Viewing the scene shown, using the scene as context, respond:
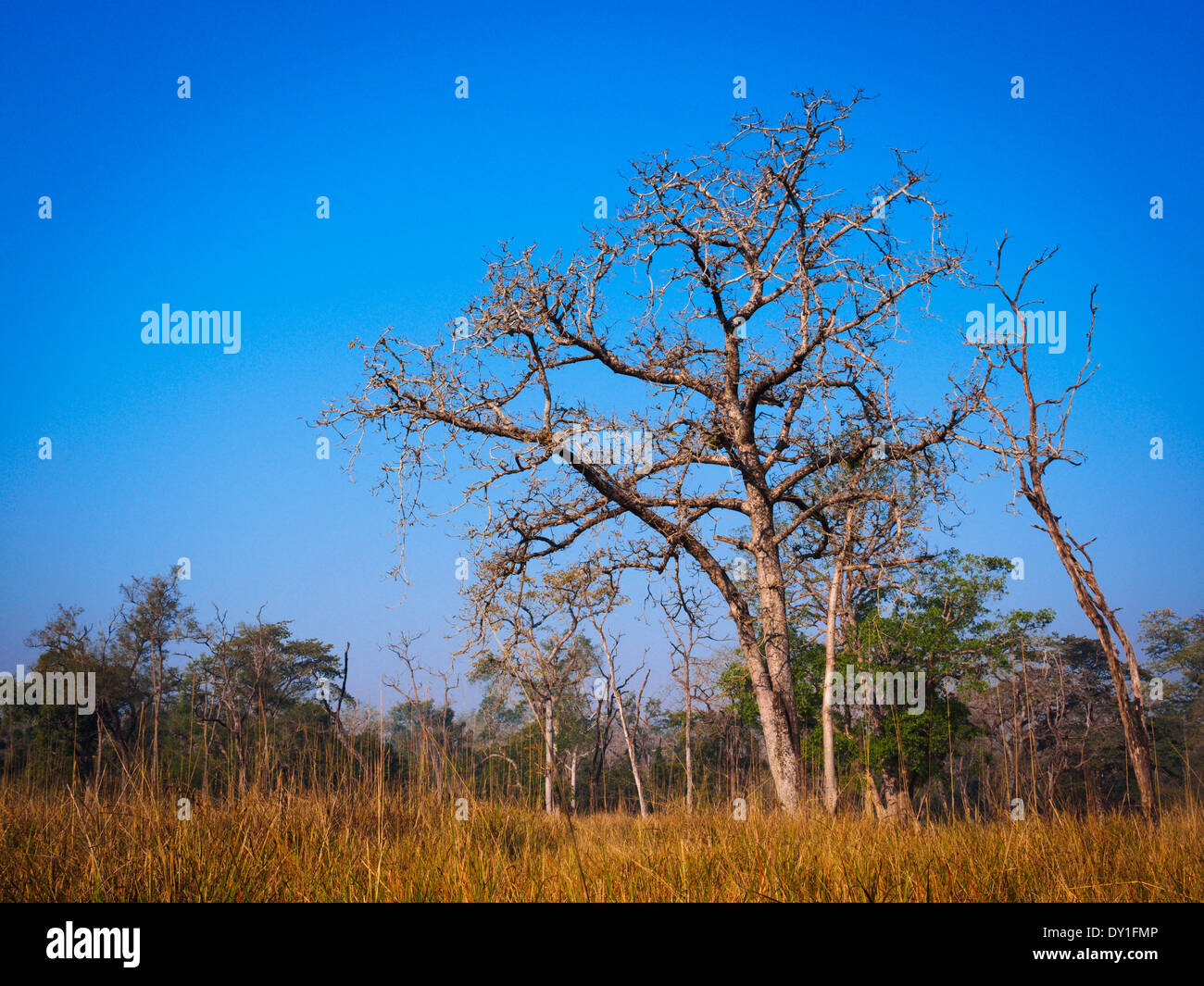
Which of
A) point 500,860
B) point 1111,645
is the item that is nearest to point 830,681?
point 1111,645

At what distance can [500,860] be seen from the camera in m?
5.09

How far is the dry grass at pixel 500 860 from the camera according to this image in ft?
14.4

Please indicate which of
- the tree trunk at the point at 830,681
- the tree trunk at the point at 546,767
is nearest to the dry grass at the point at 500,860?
the tree trunk at the point at 546,767

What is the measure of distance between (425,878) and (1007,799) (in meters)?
4.99

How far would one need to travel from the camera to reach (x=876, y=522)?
11047 mm

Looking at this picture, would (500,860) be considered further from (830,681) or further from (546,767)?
(830,681)

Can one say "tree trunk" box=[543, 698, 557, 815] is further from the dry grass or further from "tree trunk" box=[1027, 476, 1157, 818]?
"tree trunk" box=[1027, 476, 1157, 818]

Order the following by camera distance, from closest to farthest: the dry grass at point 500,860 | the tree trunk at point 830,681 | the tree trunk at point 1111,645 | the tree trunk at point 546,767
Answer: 1. the dry grass at point 500,860
2. the tree trunk at point 546,767
3. the tree trunk at point 1111,645
4. the tree trunk at point 830,681

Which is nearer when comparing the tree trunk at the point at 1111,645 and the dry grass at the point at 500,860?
the dry grass at the point at 500,860

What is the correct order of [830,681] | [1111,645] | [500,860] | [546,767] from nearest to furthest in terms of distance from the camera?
[500,860], [546,767], [1111,645], [830,681]

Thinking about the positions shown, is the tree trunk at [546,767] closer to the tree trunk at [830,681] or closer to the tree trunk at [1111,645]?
the tree trunk at [830,681]

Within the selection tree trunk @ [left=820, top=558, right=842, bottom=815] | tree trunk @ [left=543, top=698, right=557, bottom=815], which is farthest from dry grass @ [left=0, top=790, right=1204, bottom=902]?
tree trunk @ [left=820, top=558, right=842, bottom=815]

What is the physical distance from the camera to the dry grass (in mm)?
4387
